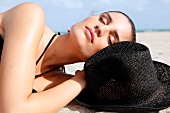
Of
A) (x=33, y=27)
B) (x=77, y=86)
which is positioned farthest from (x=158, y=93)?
(x=33, y=27)

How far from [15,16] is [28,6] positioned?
0.13 meters

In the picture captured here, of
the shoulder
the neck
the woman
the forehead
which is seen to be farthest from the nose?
the shoulder

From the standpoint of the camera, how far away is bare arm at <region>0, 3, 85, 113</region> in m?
2.04

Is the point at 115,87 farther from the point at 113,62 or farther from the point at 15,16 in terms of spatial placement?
the point at 15,16

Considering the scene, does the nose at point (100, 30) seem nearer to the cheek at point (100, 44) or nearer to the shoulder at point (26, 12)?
the cheek at point (100, 44)

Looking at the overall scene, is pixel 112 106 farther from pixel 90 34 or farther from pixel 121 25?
pixel 121 25

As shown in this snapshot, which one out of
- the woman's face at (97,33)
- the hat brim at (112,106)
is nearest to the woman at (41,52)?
the woman's face at (97,33)

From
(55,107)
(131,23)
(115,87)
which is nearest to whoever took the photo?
(55,107)

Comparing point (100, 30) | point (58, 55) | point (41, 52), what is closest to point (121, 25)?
point (100, 30)

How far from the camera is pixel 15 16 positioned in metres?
2.41

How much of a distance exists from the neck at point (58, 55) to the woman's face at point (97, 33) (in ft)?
0.52

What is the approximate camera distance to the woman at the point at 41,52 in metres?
2.06

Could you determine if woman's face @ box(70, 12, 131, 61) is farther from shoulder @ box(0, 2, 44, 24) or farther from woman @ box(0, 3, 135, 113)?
shoulder @ box(0, 2, 44, 24)

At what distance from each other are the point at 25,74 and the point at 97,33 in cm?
70
